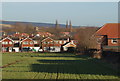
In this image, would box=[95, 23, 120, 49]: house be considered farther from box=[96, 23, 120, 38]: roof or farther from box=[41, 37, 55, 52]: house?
box=[41, 37, 55, 52]: house

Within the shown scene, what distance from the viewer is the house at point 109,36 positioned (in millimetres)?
62531

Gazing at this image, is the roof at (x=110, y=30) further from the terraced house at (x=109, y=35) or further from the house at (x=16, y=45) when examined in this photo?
the house at (x=16, y=45)

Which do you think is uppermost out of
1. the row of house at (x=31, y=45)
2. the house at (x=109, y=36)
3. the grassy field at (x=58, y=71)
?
the house at (x=109, y=36)

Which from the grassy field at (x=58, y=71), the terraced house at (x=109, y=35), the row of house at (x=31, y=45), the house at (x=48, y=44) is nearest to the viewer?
the grassy field at (x=58, y=71)

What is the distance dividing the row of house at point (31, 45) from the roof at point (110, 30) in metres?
16.0

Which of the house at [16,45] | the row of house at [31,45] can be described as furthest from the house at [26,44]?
the house at [16,45]

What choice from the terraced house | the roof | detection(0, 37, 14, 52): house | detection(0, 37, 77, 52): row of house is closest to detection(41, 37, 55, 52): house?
detection(0, 37, 77, 52): row of house

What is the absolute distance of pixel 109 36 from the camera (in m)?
65.2

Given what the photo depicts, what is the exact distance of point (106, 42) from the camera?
64.0 m

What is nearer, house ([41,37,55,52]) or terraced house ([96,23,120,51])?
terraced house ([96,23,120,51])

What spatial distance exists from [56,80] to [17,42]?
240 feet

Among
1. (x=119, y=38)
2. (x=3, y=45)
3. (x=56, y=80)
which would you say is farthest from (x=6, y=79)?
(x=3, y=45)

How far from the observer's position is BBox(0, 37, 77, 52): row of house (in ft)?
275

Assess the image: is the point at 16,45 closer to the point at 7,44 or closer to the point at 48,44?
the point at 7,44
